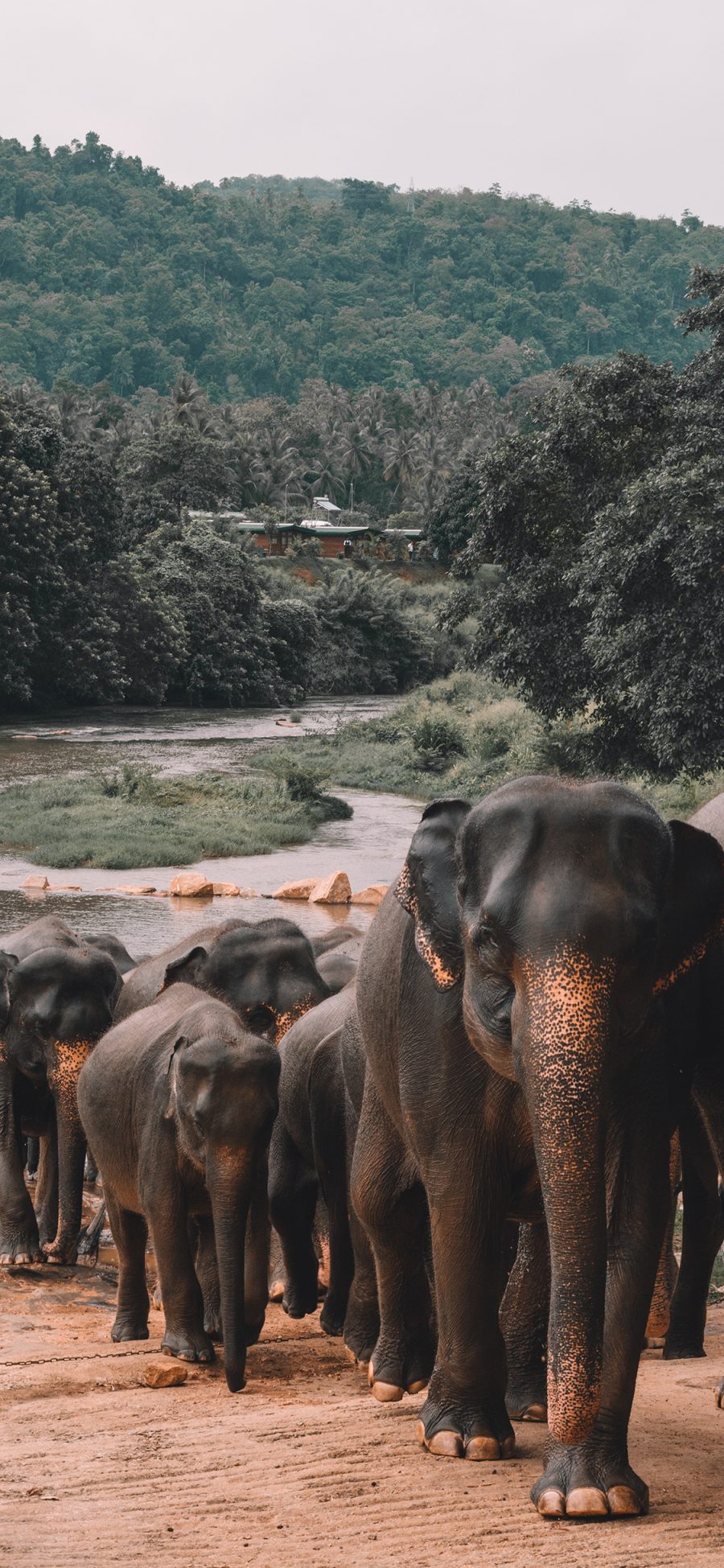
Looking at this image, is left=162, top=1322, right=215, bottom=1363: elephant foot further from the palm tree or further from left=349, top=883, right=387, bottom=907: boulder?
the palm tree

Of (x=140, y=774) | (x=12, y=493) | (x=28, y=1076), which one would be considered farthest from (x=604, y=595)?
(x=12, y=493)

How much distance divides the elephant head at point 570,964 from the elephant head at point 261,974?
3750 mm

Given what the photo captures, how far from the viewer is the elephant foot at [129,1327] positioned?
7273 millimetres

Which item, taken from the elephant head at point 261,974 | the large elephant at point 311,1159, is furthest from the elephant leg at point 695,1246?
the elephant head at point 261,974

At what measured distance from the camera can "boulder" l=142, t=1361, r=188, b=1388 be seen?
6219 mm

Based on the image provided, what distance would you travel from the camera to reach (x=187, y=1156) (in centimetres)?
662

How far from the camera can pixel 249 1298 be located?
662 cm

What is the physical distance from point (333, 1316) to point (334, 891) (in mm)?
17879

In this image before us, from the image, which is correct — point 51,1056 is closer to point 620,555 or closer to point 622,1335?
point 622,1335

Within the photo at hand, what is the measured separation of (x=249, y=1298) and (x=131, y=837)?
24.3 m

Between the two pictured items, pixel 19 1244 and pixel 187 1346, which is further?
pixel 19 1244

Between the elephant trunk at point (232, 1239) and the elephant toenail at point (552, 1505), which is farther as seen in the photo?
the elephant trunk at point (232, 1239)

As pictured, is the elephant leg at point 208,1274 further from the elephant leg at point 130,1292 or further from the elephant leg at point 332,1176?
the elephant leg at point 332,1176

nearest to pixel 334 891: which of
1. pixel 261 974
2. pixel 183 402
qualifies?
pixel 261 974
